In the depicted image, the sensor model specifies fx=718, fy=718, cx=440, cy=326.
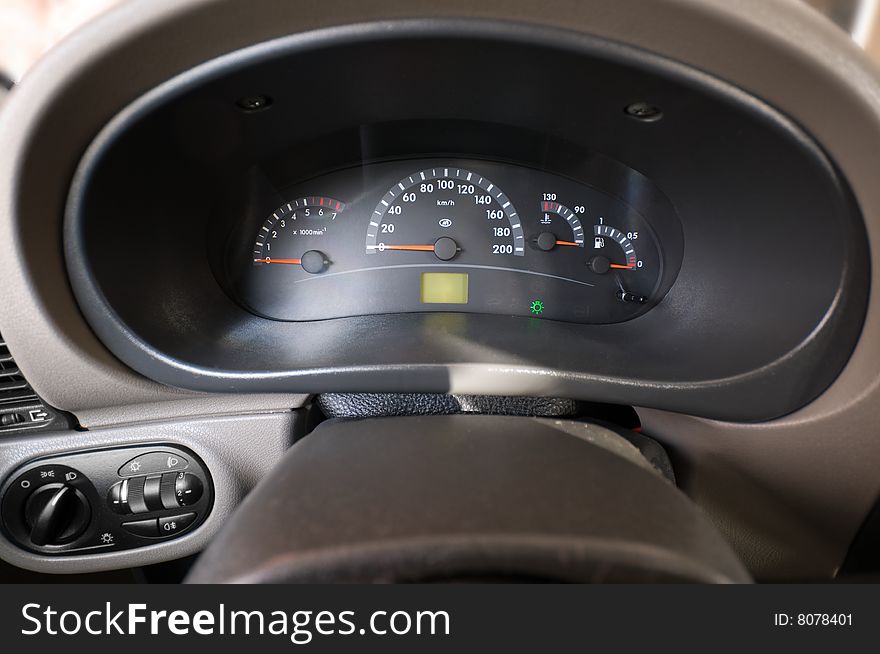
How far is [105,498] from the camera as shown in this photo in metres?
1.14

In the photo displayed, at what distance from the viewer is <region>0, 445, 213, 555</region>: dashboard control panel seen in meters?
1.13

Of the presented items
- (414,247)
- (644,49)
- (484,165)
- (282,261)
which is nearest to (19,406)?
(282,261)

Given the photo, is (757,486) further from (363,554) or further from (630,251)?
(363,554)

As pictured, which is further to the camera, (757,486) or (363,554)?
(757,486)

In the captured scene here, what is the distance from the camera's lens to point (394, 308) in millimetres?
1467

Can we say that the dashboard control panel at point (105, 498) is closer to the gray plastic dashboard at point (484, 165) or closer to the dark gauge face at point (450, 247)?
the gray plastic dashboard at point (484, 165)

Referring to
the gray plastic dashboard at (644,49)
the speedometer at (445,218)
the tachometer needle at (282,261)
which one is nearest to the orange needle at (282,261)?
the tachometer needle at (282,261)

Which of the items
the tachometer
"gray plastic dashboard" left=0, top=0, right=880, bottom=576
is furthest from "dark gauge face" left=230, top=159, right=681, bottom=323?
"gray plastic dashboard" left=0, top=0, right=880, bottom=576

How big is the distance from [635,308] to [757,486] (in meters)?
0.45

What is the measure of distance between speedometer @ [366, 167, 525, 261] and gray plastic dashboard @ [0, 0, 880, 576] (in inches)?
16.2

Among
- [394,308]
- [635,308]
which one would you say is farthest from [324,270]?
[635,308]

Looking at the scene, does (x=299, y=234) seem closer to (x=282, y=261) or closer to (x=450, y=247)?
(x=282, y=261)

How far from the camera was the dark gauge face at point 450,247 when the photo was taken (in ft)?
4.79

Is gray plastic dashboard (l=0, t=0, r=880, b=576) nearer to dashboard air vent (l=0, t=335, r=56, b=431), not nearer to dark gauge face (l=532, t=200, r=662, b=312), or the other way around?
dashboard air vent (l=0, t=335, r=56, b=431)
